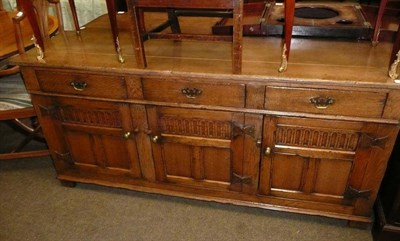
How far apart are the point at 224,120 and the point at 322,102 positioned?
0.41m

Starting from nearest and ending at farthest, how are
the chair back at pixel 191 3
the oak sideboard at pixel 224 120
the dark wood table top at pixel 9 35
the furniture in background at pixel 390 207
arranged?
the chair back at pixel 191 3 < the oak sideboard at pixel 224 120 < the furniture in background at pixel 390 207 < the dark wood table top at pixel 9 35

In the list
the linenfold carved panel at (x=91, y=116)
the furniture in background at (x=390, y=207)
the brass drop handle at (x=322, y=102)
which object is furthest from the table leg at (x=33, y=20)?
the furniture in background at (x=390, y=207)

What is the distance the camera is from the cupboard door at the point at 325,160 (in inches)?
51.8

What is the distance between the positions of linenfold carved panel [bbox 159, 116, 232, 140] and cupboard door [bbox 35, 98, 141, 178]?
179 millimetres

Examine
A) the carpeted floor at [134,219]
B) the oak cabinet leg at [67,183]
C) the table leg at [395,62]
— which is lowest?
the carpeted floor at [134,219]

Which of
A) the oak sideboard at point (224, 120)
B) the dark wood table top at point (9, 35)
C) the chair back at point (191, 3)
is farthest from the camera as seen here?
the dark wood table top at point (9, 35)

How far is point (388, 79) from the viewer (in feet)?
3.86

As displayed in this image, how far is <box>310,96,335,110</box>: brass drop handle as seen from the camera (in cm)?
125

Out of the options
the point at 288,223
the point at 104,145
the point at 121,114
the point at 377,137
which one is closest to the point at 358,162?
the point at 377,137

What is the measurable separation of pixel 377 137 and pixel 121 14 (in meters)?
1.69

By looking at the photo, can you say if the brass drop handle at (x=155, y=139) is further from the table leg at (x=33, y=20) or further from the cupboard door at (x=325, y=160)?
the table leg at (x=33, y=20)

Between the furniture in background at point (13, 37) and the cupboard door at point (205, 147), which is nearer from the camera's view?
the cupboard door at point (205, 147)

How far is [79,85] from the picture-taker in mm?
1499

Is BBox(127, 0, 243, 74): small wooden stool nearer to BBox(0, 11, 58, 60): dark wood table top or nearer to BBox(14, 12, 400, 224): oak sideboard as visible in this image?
BBox(14, 12, 400, 224): oak sideboard
